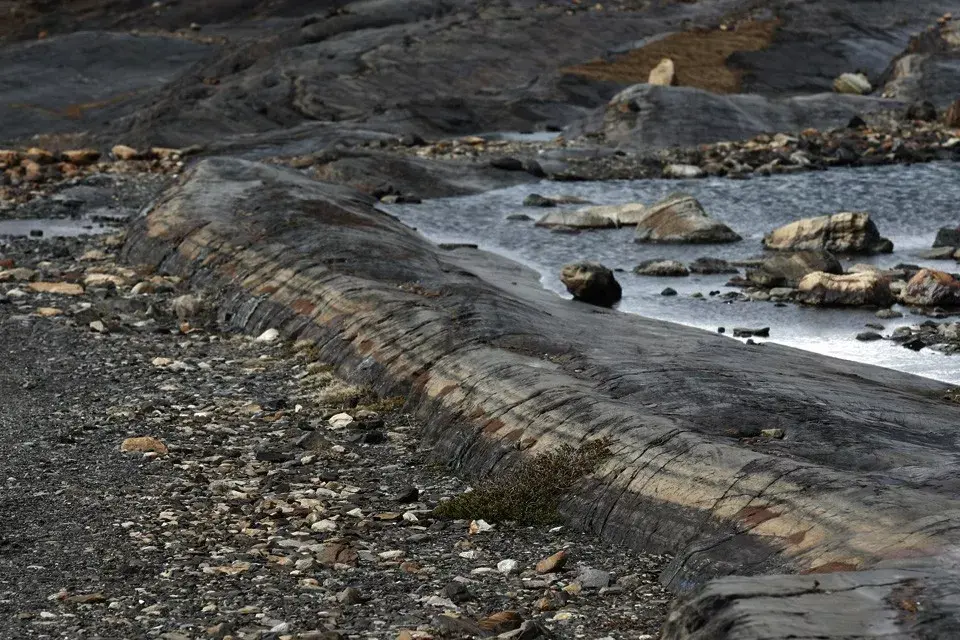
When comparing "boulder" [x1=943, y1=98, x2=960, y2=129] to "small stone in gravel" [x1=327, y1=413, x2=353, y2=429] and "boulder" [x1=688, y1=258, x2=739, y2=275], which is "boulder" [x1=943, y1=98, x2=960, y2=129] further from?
"small stone in gravel" [x1=327, y1=413, x2=353, y2=429]

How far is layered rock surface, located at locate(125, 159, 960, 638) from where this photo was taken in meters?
5.97

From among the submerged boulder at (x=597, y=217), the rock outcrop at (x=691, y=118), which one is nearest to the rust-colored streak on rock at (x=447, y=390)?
the submerged boulder at (x=597, y=217)

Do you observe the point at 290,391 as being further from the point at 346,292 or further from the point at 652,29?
the point at 652,29

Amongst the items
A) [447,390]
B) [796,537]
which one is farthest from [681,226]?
[796,537]

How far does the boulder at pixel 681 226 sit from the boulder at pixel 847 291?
14.5ft

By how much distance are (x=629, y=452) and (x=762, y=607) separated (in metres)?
2.83

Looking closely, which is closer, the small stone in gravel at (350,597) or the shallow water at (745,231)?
the small stone in gravel at (350,597)

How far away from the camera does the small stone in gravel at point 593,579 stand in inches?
267

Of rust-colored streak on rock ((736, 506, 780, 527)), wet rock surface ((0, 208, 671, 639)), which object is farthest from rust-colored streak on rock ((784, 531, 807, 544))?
wet rock surface ((0, 208, 671, 639))

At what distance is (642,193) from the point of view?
83.5ft

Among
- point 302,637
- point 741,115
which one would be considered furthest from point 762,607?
point 741,115

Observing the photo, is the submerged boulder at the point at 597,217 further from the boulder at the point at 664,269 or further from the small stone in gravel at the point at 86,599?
the small stone in gravel at the point at 86,599

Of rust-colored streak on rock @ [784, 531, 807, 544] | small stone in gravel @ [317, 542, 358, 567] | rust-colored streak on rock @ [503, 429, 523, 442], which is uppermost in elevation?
rust-colored streak on rock @ [784, 531, 807, 544]

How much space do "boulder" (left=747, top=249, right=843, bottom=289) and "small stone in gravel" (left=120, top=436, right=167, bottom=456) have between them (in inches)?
387
